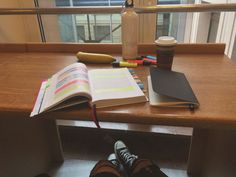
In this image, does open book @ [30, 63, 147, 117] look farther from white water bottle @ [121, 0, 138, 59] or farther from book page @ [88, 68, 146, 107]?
white water bottle @ [121, 0, 138, 59]

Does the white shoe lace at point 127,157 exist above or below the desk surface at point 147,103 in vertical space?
below

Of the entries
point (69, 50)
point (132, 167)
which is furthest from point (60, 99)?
point (132, 167)

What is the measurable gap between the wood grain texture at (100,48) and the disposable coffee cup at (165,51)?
0.76ft

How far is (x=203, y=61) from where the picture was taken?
2.72 ft

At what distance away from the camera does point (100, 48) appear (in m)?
0.97

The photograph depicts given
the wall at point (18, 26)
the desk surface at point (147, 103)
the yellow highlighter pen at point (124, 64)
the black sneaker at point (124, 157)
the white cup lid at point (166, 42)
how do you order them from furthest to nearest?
the wall at point (18, 26), the black sneaker at point (124, 157), the yellow highlighter pen at point (124, 64), the white cup lid at point (166, 42), the desk surface at point (147, 103)

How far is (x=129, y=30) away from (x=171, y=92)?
37 centimetres

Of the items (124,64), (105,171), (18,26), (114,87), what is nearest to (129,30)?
(124,64)

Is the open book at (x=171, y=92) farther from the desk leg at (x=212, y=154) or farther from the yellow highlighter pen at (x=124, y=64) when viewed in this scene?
the desk leg at (x=212, y=154)

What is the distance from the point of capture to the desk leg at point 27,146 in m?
0.99

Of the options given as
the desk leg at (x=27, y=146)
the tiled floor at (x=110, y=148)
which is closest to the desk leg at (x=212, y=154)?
the tiled floor at (x=110, y=148)

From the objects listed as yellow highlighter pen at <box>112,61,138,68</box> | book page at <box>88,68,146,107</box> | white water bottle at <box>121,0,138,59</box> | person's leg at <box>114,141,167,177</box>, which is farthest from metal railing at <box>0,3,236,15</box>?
person's leg at <box>114,141,167,177</box>

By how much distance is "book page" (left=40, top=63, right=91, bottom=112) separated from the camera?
52cm

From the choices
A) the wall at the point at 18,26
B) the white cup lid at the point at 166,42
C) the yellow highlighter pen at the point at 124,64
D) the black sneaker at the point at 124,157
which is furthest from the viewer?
the wall at the point at 18,26
